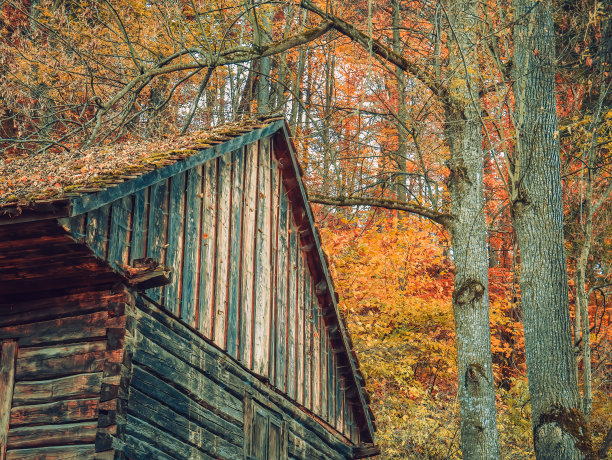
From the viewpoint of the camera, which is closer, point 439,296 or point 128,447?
point 128,447

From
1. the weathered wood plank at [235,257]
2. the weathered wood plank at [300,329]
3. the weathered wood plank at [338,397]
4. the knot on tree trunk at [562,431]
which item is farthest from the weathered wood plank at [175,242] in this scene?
the weathered wood plank at [338,397]

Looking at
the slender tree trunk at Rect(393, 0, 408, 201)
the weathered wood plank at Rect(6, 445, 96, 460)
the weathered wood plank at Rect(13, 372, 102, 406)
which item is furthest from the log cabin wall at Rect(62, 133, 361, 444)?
the slender tree trunk at Rect(393, 0, 408, 201)

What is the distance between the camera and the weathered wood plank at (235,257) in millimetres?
9242

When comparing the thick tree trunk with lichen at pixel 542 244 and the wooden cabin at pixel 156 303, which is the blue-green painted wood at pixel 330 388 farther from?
the thick tree trunk with lichen at pixel 542 244

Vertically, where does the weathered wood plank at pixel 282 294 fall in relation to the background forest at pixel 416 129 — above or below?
below

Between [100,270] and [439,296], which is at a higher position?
[439,296]

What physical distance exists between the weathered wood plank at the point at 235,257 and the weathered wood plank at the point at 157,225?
1.76 meters

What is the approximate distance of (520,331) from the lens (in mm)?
23703

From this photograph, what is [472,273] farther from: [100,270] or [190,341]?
[100,270]

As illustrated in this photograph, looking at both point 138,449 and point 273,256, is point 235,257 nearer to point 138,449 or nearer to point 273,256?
point 273,256

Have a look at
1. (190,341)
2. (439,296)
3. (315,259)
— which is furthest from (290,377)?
(439,296)

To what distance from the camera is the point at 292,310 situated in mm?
11297

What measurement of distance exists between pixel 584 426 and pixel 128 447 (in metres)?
6.29

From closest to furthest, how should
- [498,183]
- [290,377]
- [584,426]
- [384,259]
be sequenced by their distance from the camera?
1. [584,426]
2. [290,377]
3. [384,259]
4. [498,183]
